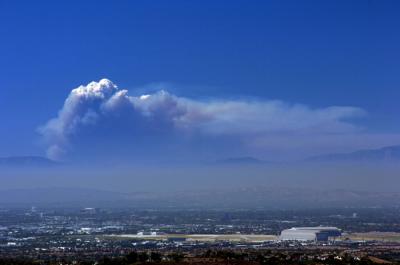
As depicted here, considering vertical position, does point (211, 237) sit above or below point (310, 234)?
below

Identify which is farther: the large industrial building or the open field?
the large industrial building

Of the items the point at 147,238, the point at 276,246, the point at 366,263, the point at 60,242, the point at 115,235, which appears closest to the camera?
the point at 366,263

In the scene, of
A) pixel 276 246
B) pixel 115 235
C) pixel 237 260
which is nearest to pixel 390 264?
pixel 237 260

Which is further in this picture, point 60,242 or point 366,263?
point 60,242

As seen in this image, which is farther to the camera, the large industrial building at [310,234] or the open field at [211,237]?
the large industrial building at [310,234]

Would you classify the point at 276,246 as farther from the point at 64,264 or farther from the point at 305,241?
the point at 64,264

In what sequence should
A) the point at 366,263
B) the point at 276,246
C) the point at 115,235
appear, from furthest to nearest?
the point at 115,235, the point at 276,246, the point at 366,263

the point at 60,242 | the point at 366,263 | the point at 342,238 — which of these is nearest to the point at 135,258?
the point at 366,263

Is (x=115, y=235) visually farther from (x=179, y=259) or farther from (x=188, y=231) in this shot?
(x=179, y=259)

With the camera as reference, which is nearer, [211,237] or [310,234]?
[310,234]
